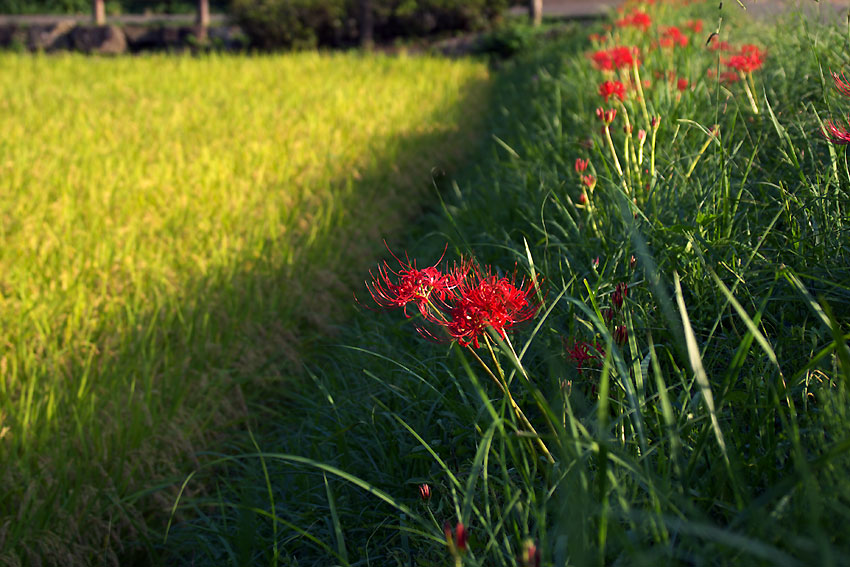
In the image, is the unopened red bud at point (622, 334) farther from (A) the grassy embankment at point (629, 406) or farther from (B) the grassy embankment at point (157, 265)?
(B) the grassy embankment at point (157, 265)

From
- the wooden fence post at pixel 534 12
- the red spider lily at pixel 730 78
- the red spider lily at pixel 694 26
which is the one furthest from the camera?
the wooden fence post at pixel 534 12

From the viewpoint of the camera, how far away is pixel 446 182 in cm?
522

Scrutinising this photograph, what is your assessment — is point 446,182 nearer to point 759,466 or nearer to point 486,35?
point 759,466

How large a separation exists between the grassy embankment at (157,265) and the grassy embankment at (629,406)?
231 millimetres

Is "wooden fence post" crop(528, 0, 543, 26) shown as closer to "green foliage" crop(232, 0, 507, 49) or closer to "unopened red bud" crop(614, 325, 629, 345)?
"green foliage" crop(232, 0, 507, 49)

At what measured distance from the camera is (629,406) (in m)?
1.43

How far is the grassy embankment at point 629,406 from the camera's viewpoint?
98 cm

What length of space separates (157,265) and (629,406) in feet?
7.77

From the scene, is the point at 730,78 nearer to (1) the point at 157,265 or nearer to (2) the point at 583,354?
(2) the point at 583,354

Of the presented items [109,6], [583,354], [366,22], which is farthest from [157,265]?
[109,6]

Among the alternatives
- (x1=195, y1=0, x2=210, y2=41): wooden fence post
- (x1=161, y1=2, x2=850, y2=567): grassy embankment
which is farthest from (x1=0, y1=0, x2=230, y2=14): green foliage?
(x1=161, y1=2, x2=850, y2=567): grassy embankment

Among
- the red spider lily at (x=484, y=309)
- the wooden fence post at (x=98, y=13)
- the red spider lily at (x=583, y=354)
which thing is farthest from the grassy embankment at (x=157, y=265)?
the wooden fence post at (x=98, y=13)

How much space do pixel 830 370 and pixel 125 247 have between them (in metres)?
2.87

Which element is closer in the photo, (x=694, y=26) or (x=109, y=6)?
(x=694, y=26)
